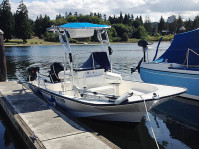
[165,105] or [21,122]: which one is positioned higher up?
[21,122]

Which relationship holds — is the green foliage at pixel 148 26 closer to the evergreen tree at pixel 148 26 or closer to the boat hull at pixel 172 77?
the evergreen tree at pixel 148 26

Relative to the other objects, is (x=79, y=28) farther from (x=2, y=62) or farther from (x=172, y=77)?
(x=2, y=62)

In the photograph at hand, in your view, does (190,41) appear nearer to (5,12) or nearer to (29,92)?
(29,92)

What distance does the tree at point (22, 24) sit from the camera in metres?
89.9

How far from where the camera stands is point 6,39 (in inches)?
3511

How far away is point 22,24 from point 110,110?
90.6 meters

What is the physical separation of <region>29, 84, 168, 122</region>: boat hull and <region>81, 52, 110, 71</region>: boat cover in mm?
1678

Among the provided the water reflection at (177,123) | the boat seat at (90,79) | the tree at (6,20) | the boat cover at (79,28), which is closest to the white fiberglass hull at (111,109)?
the boat seat at (90,79)

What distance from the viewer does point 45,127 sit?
21.7 ft

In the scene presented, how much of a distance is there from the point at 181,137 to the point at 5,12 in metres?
90.5

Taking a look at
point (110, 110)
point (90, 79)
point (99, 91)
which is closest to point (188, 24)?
point (90, 79)

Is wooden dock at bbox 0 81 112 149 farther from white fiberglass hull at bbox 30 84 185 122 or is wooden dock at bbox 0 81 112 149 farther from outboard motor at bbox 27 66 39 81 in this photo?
outboard motor at bbox 27 66 39 81

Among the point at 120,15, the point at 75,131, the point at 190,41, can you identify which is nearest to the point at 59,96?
the point at 75,131

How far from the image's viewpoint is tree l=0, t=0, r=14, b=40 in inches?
3366
